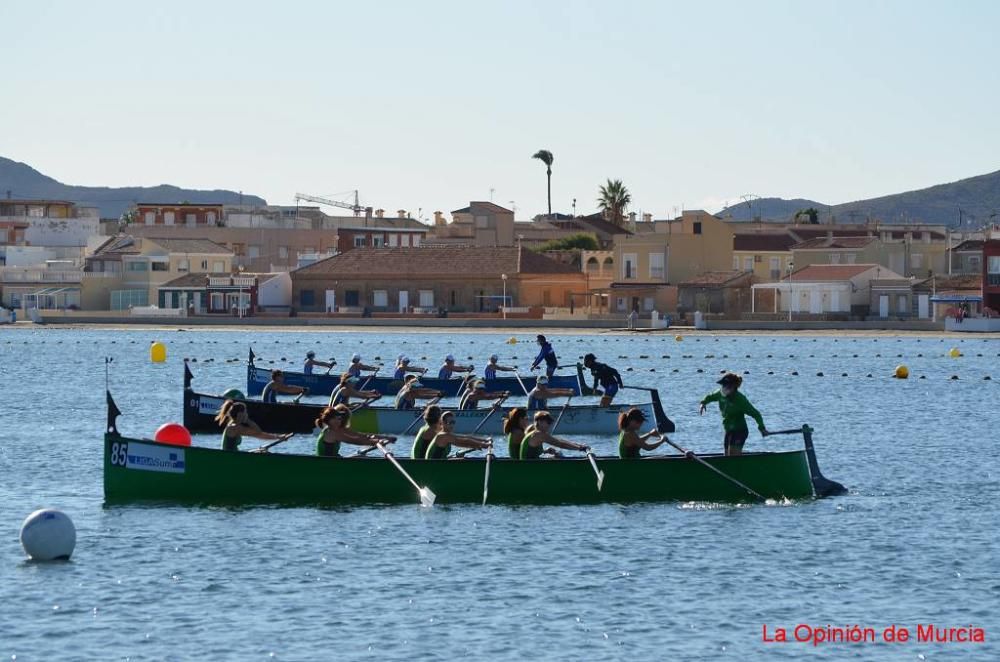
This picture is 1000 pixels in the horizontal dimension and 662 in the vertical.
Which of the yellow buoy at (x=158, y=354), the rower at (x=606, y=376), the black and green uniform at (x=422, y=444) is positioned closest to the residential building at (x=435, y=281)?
the yellow buoy at (x=158, y=354)

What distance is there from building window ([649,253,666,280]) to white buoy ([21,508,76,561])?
94.5 metres

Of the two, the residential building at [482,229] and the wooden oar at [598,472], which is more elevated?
the residential building at [482,229]

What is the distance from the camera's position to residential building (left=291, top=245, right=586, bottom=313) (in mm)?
113938

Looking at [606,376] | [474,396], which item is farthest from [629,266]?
[474,396]

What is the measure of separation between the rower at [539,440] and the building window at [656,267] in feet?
292

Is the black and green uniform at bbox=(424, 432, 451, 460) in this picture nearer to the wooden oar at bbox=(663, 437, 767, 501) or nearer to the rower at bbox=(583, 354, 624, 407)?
the wooden oar at bbox=(663, 437, 767, 501)

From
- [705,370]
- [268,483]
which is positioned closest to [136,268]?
[705,370]

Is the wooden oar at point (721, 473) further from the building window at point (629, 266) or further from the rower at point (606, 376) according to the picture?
the building window at point (629, 266)

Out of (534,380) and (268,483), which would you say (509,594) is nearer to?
(268,483)

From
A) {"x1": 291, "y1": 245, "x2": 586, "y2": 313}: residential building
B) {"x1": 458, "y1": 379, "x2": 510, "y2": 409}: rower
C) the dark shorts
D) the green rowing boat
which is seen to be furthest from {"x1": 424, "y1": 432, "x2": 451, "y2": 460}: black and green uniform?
{"x1": 291, "y1": 245, "x2": 586, "y2": 313}: residential building

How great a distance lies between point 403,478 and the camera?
26375mm

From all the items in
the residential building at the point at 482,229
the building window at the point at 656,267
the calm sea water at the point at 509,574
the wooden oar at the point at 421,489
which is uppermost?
the residential building at the point at 482,229

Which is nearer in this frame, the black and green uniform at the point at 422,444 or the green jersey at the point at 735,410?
the green jersey at the point at 735,410

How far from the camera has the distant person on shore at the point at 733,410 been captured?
26.3 meters
